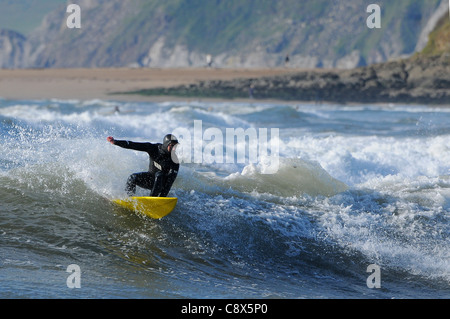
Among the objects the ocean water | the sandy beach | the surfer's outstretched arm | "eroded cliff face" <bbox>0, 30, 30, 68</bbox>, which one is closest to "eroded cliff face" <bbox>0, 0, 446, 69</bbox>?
"eroded cliff face" <bbox>0, 30, 30, 68</bbox>

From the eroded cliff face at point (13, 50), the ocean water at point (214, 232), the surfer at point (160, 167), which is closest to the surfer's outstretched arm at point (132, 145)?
the surfer at point (160, 167)

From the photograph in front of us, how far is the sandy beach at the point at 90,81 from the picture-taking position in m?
49.6

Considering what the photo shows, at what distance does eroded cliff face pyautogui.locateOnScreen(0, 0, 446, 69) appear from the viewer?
122 m

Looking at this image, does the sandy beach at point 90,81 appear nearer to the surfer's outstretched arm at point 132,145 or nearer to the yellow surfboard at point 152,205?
the yellow surfboard at point 152,205

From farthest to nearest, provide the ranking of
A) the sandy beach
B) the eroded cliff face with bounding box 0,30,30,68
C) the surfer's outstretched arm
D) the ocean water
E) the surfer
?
1. the eroded cliff face with bounding box 0,30,30,68
2. the sandy beach
3. the surfer
4. the surfer's outstretched arm
5. the ocean water

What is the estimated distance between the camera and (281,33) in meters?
130

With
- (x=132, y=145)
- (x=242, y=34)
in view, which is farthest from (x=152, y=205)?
(x=242, y=34)

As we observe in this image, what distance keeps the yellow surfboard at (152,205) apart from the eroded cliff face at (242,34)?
106m

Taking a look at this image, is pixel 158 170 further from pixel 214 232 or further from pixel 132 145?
pixel 214 232

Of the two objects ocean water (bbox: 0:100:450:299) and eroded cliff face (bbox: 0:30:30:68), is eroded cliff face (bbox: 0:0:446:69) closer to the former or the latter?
eroded cliff face (bbox: 0:30:30:68)

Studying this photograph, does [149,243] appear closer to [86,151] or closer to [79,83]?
[86,151]

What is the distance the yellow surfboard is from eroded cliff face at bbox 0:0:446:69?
10571 cm

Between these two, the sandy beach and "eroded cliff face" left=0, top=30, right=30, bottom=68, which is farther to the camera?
"eroded cliff face" left=0, top=30, right=30, bottom=68
